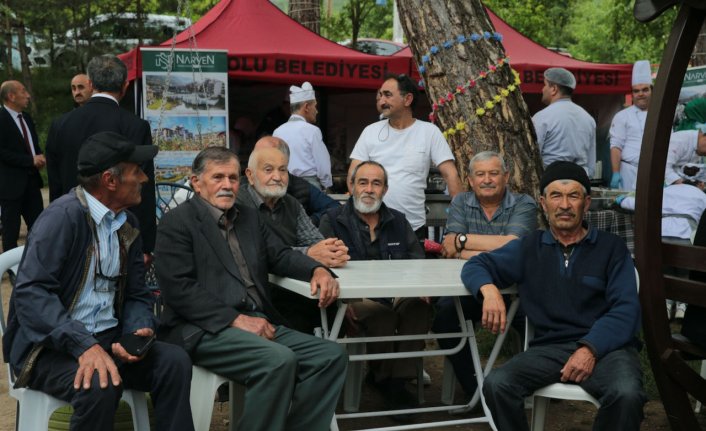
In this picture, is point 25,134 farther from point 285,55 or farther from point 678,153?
point 678,153

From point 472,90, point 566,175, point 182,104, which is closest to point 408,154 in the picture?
point 472,90

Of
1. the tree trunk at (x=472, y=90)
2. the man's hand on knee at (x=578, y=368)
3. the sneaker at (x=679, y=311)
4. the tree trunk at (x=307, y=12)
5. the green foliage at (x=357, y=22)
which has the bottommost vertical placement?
the sneaker at (x=679, y=311)

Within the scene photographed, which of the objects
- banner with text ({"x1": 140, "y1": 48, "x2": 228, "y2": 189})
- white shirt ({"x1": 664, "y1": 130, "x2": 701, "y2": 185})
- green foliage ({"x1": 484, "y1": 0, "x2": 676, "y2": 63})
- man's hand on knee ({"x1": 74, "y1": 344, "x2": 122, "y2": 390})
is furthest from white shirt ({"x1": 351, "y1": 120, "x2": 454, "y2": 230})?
green foliage ({"x1": 484, "y1": 0, "x2": 676, "y2": 63})

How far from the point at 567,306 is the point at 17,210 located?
6.09m

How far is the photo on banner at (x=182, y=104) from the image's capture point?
8023 mm

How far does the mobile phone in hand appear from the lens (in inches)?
129

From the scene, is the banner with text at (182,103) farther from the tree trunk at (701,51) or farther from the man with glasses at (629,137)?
the tree trunk at (701,51)

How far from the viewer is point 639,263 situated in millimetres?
3818

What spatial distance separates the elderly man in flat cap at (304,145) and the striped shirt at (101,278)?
4130 millimetres

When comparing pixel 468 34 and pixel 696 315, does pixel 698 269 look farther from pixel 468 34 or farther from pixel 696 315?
pixel 468 34

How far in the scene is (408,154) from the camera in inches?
219

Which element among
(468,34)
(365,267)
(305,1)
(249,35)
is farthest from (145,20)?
(365,267)

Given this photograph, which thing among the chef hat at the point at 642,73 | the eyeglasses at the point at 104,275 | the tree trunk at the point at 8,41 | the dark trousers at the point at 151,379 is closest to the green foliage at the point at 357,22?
the tree trunk at the point at 8,41

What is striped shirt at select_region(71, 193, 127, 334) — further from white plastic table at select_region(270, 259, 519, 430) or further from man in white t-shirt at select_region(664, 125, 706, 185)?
man in white t-shirt at select_region(664, 125, 706, 185)
